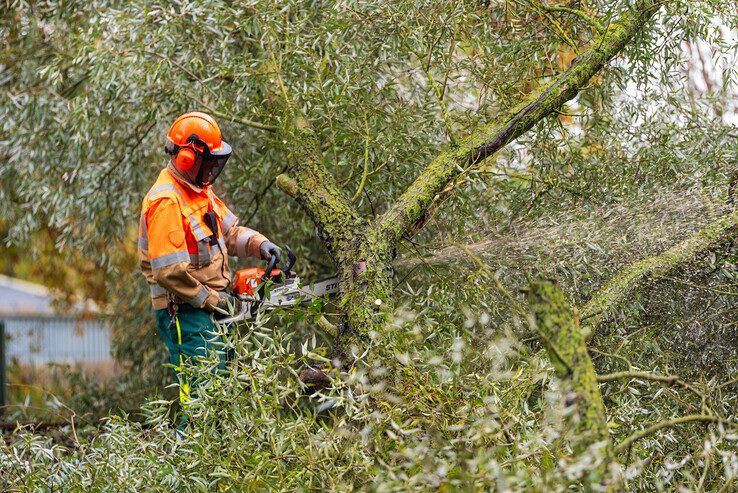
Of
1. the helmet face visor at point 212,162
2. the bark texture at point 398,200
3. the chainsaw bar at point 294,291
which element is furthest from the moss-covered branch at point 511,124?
the helmet face visor at point 212,162

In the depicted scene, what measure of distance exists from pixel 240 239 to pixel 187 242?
1.39 feet

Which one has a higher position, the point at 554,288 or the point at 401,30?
the point at 401,30

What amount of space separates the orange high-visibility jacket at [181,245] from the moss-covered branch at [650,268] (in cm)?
186

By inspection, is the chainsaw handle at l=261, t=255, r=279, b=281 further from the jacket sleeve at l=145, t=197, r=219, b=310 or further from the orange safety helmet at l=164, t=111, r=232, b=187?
the orange safety helmet at l=164, t=111, r=232, b=187

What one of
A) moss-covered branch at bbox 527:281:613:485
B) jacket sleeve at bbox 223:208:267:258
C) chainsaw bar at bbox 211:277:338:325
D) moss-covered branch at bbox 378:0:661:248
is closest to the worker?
jacket sleeve at bbox 223:208:267:258

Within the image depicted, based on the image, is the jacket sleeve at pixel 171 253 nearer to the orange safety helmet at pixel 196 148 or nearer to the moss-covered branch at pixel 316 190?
the orange safety helmet at pixel 196 148

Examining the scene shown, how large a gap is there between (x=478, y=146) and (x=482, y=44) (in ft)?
2.67

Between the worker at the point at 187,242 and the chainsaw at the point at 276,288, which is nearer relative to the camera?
the chainsaw at the point at 276,288

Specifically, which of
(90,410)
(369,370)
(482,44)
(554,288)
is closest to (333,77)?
(482,44)

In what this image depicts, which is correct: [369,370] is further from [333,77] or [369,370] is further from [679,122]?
[679,122]

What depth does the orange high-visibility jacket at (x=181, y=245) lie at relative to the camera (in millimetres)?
4527

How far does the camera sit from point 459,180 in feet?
15.4

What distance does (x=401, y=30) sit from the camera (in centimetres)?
517


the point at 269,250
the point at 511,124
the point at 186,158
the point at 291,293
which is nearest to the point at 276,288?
the point at 291,293
